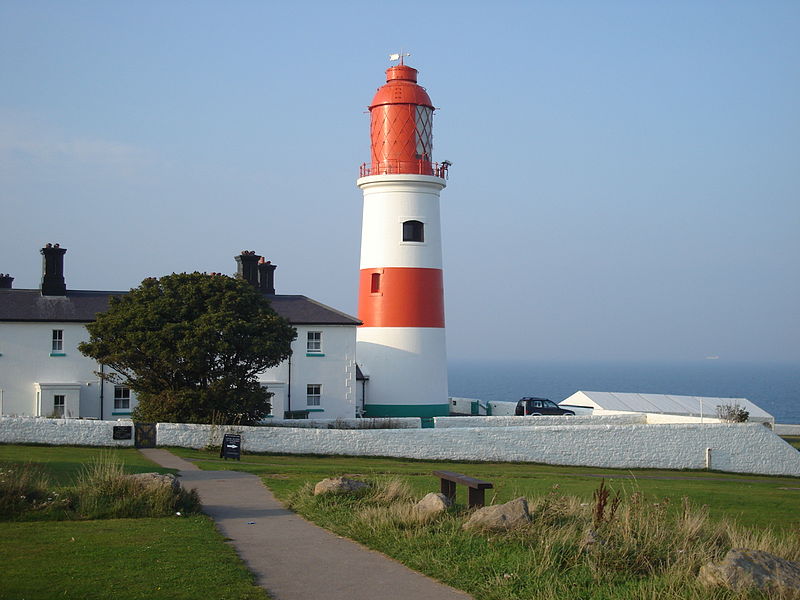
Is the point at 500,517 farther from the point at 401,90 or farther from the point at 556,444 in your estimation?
the point at 401,90

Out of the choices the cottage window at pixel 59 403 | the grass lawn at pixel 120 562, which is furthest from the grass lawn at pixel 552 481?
the cottage window at pixel 59 403

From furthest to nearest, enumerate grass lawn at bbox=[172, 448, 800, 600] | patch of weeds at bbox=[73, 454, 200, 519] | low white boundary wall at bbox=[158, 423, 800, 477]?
1. low white boundary wall at bbox=[158, 423, 800, 477]
2. patch of weeds at bbox=[73, 454, 200, 519]
3. grass lawn at bbox=[172, 448, 800, 600]

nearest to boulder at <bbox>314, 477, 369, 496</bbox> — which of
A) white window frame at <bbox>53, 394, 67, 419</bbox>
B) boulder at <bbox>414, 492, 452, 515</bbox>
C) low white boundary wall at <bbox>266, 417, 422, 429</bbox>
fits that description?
boulder at <bbox>414, 492, 452, 515</bbox>

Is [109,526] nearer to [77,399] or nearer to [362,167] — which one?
[77,399]

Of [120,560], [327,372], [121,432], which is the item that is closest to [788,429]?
[327,372]

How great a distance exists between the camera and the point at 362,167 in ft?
126

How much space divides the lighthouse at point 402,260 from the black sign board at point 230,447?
44.1 feet

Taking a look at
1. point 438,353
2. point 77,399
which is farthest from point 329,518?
point 438,353

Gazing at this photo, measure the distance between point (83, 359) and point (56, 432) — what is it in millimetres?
7670

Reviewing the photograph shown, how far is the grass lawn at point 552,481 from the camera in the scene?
60.3ft

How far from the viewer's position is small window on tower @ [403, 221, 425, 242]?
37719 mm

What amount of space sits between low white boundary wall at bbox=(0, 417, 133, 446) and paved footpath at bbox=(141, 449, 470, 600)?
11101 mm

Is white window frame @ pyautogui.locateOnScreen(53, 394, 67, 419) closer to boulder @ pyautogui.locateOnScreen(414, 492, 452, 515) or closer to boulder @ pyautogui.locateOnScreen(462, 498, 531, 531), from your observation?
boulder @ pyautogui.locateOnScreen(414, 492, 452, 515)

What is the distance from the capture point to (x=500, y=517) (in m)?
12.0
